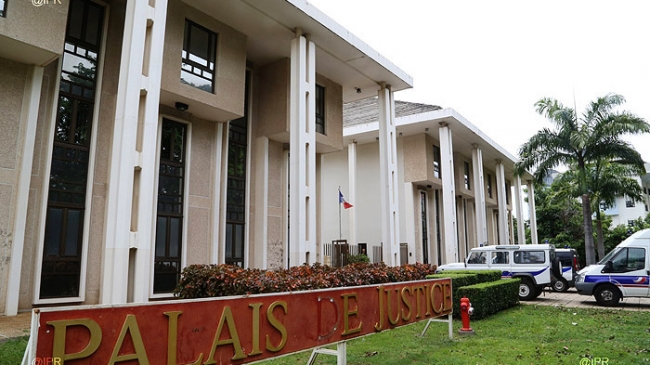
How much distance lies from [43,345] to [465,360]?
233 inches

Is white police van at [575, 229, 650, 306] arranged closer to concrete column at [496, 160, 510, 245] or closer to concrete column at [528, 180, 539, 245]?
concrete column at [496, 160, 510, 245]

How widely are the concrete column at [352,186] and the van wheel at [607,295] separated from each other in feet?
41.1

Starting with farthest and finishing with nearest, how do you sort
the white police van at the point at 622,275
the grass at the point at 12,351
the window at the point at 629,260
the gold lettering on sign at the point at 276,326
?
the window at the point at 629,260
the white police van at the point at 622,275
the grass at the point at 12,351
the gold lettering on sign at the point at 276,326

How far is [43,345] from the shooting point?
306 cm

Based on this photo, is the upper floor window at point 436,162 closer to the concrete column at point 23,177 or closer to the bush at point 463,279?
the bush at point 463,279

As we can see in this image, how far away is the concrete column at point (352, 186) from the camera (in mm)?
25094

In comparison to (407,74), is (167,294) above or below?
below

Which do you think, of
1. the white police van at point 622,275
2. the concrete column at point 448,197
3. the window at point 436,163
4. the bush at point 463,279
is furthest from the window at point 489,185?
the bush at point 463,279

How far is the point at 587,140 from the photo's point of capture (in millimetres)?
22891

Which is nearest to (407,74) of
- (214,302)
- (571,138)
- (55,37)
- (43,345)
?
(571,138)

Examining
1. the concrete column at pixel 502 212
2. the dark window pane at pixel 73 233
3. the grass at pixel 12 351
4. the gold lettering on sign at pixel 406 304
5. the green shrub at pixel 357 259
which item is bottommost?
the grass at pixel 12 351

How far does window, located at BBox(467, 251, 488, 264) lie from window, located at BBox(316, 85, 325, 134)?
25.7 feet

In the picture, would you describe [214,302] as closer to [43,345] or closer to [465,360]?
[43,345]

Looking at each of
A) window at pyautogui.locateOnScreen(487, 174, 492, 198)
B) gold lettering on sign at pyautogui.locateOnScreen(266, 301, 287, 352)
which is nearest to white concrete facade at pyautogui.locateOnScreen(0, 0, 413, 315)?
gold lettering on sign at pyautogui.locateOnScreen(266, 301, 287, 352)
